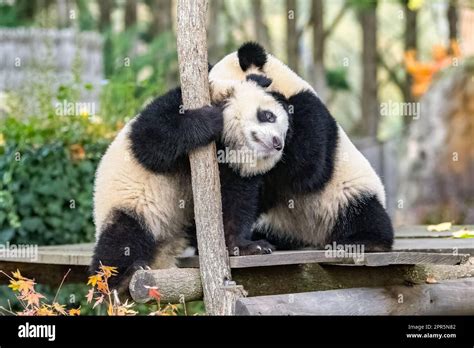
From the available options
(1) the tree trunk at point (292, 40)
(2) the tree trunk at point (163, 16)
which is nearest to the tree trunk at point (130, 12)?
(2) the tree trunk at point (163, 16)

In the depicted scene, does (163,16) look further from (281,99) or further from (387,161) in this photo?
(281,99)

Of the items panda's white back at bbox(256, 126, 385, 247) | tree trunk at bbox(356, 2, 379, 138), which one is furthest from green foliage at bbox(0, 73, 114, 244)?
tree trunk at bbox(356, 2, 379, 138)

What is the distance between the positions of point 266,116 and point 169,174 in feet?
2.36

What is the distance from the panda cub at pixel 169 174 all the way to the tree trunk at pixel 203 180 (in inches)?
4.7

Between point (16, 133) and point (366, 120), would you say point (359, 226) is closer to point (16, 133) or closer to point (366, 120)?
point (16, 133)

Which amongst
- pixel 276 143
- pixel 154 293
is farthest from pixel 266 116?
pixel 154 293

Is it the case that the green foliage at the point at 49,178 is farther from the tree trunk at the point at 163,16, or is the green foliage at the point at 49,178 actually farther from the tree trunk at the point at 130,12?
the tree trunk at the point at 130,12

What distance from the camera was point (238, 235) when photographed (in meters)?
5.57

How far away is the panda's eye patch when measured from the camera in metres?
5.67

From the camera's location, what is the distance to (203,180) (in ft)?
17.3

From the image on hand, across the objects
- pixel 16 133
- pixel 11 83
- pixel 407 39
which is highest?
pixel 407 39

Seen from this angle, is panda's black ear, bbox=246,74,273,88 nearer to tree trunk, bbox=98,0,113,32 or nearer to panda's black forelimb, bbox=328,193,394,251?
panda's black forelimb, bbox=328,193,394,251
